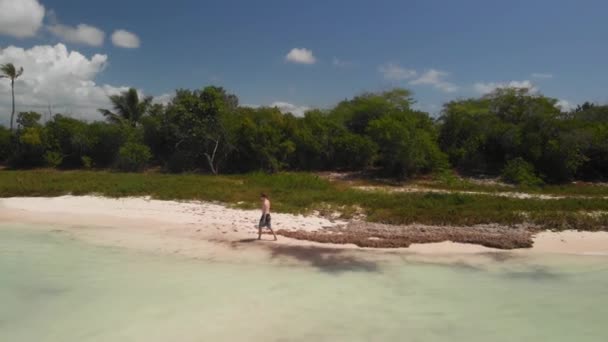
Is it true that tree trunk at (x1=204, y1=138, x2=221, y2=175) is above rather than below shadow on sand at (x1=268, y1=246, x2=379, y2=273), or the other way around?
above

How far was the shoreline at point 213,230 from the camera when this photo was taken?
40.5 ft

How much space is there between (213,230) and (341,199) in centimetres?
645

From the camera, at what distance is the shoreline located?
1235cm

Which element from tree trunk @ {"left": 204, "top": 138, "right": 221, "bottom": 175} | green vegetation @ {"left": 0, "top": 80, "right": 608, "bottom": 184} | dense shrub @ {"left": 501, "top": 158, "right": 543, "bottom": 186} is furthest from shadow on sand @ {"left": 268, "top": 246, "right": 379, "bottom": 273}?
tree trunk @ {"left": 204, "top": 138, "right": 221, "bottom": 175}

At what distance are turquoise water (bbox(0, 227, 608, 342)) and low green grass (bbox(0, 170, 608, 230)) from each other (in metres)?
3.43

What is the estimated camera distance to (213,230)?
46.0 feet

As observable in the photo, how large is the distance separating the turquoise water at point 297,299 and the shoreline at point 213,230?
2.76ft

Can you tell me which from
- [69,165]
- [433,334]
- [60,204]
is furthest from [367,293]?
[69,165]

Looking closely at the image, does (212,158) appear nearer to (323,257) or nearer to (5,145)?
(323,257)

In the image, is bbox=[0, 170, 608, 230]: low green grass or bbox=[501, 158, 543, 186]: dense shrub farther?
bbox=[501, 158, 543, 186]: dense shrub

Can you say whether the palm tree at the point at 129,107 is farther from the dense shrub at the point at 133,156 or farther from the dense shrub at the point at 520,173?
the dense shrub at the point at 520,173

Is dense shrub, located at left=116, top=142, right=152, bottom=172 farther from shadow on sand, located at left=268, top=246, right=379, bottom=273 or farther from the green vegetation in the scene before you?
shadow on sand, located at left=268, top=246, right=379, bottom=273

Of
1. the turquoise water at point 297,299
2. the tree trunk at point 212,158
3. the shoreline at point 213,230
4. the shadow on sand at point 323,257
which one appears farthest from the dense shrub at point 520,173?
the tree trunk at point 212,158

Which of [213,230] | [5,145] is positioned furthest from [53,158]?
[213,230]
